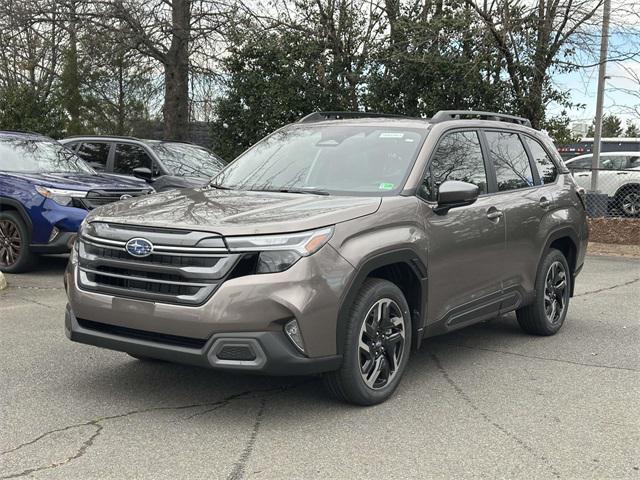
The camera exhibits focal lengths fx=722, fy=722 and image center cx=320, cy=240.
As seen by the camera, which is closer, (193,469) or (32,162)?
(193,469)

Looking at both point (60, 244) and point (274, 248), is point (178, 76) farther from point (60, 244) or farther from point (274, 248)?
point (274, 248)

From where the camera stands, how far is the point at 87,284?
4316mm

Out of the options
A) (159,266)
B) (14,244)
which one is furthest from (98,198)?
(159,266)

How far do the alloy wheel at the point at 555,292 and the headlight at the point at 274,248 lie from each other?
3234mm

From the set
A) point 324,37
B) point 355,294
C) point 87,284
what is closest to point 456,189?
point 355,294

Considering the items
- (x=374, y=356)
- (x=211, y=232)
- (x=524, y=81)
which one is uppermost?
(x=524, y=81)

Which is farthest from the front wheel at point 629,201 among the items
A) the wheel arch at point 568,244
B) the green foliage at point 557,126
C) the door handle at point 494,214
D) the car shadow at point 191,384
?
the car shadow at point 191,384

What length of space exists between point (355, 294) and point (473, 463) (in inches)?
44.2

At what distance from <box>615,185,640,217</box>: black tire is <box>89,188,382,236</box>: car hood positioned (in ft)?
44.3

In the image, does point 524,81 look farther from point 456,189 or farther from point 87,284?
point 87,284

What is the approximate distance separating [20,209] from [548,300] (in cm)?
621

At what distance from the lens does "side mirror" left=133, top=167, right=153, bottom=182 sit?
33.8 ft

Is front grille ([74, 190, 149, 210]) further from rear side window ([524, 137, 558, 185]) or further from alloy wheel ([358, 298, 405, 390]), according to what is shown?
alloy wheel ([358, 298, 405, 390])

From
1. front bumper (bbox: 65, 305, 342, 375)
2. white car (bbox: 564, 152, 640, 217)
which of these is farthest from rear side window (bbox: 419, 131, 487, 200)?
white car (bbox: 564, 152, 640, 217)
